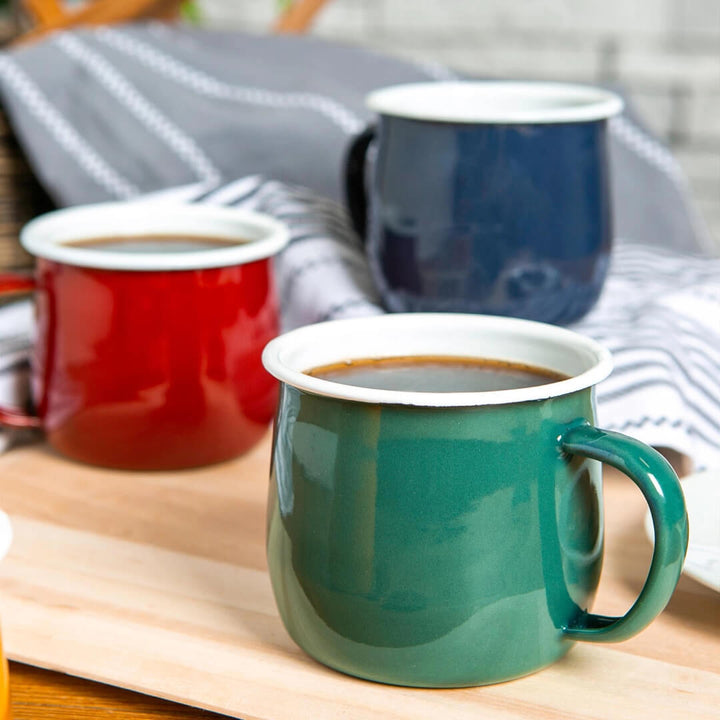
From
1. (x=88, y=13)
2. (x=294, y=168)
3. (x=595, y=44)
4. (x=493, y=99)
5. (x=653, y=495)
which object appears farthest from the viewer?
(x=595, y=44)

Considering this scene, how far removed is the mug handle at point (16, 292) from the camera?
67 cm

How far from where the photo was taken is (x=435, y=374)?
474 mm

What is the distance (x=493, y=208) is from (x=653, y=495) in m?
0.28

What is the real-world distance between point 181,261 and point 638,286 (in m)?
0.35

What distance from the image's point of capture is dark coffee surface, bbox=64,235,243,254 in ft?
2.24

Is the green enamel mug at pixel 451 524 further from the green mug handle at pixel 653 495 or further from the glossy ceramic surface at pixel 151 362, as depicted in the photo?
the glossy ceramic surface at pixel 151 362

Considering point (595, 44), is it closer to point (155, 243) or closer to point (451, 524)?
point (155, 243)

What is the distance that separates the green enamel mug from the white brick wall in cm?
150

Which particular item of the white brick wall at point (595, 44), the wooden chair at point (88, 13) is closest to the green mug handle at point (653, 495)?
the wooden chair at point (88, 13)

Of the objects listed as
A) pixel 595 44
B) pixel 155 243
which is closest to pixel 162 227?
pixel 155 243

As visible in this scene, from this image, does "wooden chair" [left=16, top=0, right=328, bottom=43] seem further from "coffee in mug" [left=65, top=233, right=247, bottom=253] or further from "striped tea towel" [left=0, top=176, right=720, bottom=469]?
"coffee in mug" [left=65, top=233, right=247, bottom=253]

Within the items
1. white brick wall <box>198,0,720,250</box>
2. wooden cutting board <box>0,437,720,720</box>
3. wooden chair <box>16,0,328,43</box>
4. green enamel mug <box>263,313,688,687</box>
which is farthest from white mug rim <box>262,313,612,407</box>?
white brick wall <box>198,0,720,250</box>

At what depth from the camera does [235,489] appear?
64 centimetres

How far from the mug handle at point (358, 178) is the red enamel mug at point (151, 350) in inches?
4.5
